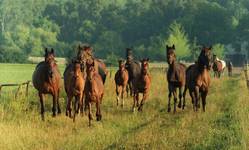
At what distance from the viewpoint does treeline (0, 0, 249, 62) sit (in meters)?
107

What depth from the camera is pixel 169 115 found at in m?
18.0

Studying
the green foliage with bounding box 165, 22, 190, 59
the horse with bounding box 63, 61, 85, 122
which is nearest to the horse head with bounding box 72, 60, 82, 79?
the horse with bounding box 63, 61, 85, 122

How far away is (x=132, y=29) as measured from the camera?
127 metres

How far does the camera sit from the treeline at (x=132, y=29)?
4218 inches

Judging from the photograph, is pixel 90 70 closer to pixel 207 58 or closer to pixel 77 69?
pixel 77 69

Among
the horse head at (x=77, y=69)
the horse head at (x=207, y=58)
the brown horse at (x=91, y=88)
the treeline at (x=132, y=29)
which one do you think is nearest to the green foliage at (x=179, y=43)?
the treeline at (x=132, y=29)

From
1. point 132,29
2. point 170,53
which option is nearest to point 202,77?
point 170,53

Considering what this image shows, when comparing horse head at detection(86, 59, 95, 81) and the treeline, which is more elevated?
the treeline

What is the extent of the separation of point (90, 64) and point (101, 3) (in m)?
137

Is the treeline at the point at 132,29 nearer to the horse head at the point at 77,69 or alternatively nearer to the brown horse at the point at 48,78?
the brown horse at the point at 48,78

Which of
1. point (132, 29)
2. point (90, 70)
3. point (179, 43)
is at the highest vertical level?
point (132, 29)

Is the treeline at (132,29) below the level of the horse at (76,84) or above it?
above

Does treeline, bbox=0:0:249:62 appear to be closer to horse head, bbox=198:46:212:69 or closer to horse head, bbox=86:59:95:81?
horse head, bbox=198:46:212:69

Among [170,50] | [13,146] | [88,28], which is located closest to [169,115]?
[170,50]
